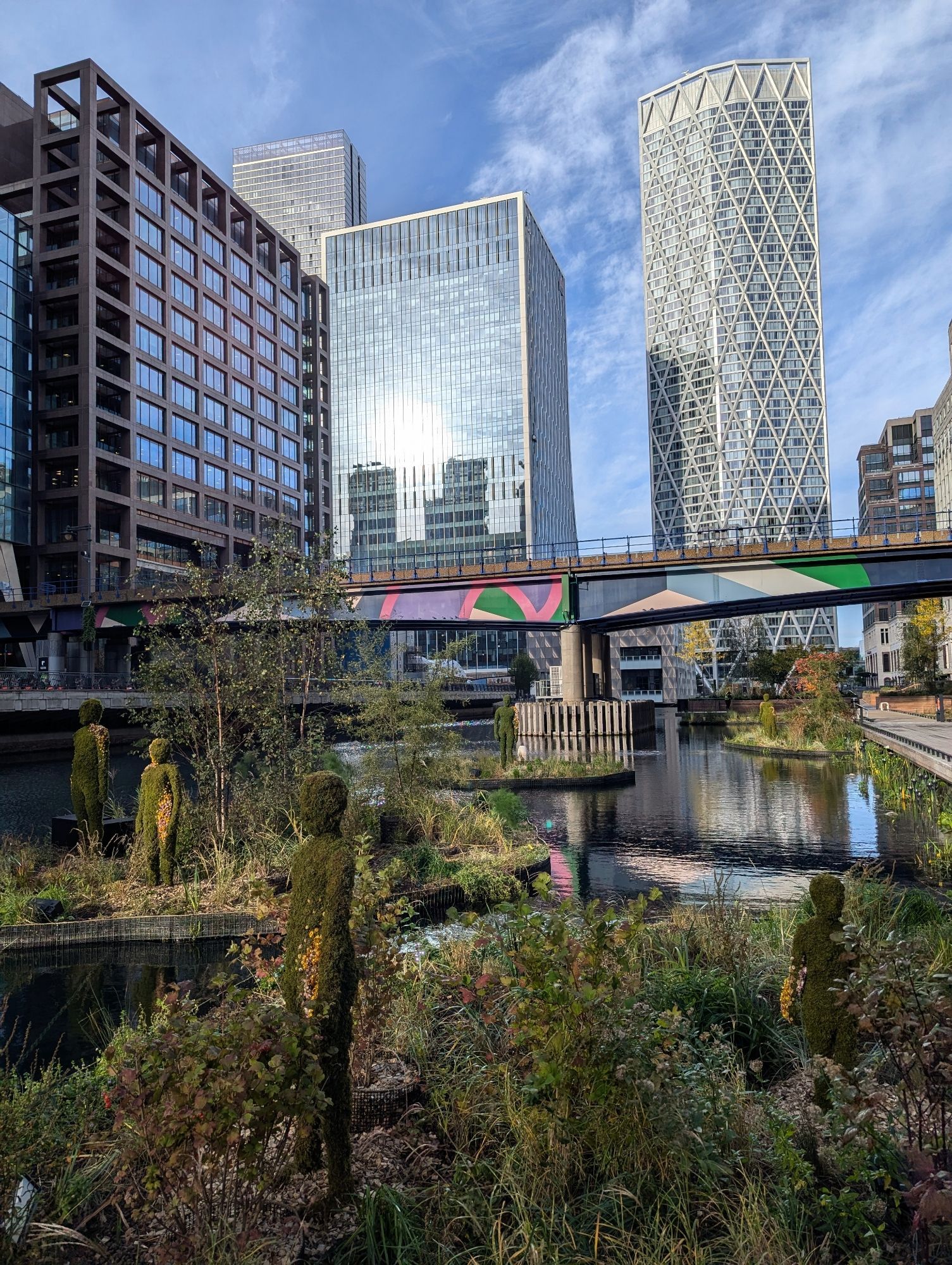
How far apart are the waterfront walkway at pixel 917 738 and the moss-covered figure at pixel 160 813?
1751 centimetres

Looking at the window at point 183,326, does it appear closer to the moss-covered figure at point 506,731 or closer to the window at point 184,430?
the window at point 184,430

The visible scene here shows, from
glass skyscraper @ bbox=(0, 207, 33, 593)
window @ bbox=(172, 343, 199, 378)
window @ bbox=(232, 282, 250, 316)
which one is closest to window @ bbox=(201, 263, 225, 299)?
window @ bbox=(232, 282, 250, 316)

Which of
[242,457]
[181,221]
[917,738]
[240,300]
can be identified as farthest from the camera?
[240,300]

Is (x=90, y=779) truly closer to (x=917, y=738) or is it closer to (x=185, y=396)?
(x=917, y=738)

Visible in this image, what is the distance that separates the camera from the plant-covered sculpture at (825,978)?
5.00 metres

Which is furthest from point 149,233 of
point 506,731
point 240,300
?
point 506,731

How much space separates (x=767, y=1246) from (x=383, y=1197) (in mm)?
1839

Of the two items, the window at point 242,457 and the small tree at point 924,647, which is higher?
the window at point 242,457

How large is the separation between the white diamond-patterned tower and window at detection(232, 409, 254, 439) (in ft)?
287

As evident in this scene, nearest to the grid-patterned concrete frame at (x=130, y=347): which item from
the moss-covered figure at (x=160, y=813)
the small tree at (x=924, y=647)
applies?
the small tree at (x=924, y=647)

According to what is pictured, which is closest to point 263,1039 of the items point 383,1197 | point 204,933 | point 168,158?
point 383,1197

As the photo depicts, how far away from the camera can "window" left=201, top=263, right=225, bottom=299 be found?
83919mm

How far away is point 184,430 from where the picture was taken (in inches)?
3162

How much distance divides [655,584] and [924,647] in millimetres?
22970
